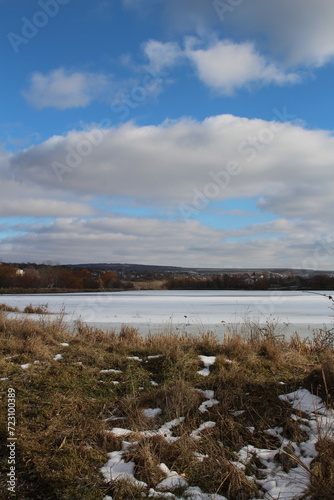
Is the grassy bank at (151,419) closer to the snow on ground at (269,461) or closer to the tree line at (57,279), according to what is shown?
the snow on ground at (269,461)

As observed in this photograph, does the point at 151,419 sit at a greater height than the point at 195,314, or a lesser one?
greater

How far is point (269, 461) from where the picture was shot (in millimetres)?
3217

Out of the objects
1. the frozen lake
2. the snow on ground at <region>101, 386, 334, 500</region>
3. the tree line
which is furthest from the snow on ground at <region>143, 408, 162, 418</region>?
the tree line

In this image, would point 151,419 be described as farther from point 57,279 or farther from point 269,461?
point 57,279

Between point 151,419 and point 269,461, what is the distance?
121 cm

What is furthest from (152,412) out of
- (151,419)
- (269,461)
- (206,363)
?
(206,363)

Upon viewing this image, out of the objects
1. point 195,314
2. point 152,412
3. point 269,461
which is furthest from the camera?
point 195,314

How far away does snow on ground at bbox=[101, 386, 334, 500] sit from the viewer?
9.21ft

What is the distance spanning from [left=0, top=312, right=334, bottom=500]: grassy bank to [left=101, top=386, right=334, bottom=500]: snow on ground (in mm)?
23

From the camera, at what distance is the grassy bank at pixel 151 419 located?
288cm

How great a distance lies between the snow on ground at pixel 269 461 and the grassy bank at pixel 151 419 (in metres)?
0.02

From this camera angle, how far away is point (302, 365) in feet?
18.9

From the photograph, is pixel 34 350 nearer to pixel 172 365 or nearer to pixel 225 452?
pixel 172 365

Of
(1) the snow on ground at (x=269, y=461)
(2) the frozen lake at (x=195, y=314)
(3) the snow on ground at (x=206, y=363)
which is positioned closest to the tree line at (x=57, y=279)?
(2) the frozen lake at (x=195, y=314)
